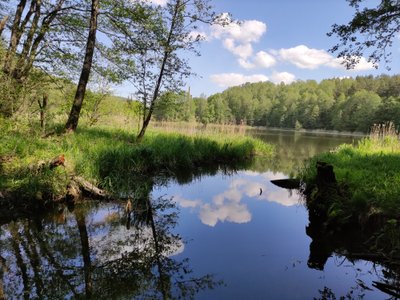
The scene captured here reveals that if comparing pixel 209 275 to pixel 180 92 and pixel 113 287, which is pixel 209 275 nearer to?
pixel 113 287

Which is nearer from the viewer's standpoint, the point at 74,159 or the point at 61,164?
the point at 61,164

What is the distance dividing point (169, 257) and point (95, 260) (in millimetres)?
927

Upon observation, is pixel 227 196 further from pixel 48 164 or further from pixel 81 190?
pixel 48 164

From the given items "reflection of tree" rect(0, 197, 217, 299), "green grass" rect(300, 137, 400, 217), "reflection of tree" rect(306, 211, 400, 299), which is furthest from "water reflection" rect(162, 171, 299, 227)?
"reflection of tree" rect(306, 211, 400, 299)

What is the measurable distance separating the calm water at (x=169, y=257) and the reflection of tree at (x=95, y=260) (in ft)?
0.04

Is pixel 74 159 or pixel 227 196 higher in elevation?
pixel 74 159

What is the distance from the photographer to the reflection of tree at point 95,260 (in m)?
3.21

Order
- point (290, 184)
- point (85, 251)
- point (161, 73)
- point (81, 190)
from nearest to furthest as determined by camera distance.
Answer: point (85, 251) → point (81, 190) → point (290, 184) → point (161, 73)

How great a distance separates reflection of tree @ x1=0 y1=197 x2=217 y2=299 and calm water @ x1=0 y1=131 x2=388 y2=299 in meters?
0.01

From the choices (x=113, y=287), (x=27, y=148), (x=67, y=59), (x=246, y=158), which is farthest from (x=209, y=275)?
(x=246, y=158)

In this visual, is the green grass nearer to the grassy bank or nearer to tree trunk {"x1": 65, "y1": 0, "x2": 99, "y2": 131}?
the grassy bank

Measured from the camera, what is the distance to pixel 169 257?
4.07 m

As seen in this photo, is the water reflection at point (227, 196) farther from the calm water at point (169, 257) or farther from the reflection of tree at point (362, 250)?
the reflection of tree at point (362, 250)

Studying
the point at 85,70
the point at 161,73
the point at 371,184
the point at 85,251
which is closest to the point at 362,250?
the point at 371,184
